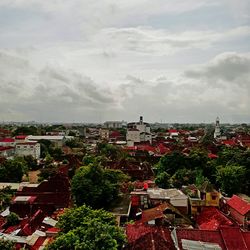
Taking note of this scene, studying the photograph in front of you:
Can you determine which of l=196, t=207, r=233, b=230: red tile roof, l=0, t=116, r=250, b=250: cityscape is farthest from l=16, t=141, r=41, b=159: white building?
l=196, t=207, r=233, b=230: red tile roof

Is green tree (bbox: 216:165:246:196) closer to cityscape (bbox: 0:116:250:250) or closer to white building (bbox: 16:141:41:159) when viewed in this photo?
cityscape (bbox: 0:116:250:250)

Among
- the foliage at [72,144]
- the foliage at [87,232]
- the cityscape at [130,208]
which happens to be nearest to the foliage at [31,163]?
the cityscape at [130,208]

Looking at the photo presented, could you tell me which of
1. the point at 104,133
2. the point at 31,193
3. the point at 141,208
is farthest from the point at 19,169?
the point at 104,133

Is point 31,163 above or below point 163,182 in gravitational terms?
below

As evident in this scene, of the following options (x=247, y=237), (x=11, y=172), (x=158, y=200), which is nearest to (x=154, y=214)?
(x=158, y=200)

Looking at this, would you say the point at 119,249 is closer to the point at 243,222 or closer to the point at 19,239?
the point at 19,239

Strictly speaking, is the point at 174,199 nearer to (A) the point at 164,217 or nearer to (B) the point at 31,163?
(A) the point at 164,217

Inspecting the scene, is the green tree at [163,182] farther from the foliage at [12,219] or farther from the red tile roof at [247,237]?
the red tile roof at [247,237]
